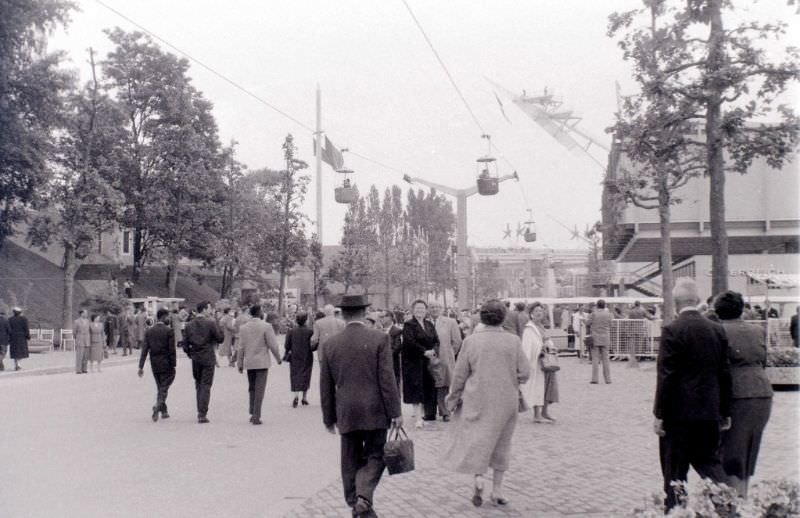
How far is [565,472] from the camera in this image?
8406 millimetres

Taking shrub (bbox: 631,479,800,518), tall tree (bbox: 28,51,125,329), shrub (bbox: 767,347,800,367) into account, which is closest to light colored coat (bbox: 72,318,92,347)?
tall tree (bbox: 28,51,125,329)

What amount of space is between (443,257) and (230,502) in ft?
230

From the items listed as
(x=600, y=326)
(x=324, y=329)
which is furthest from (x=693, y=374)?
(x=600, y=326)

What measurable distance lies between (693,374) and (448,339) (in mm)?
6794

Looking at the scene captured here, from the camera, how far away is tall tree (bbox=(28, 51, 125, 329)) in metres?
36.7

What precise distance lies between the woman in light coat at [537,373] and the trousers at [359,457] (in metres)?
5.72

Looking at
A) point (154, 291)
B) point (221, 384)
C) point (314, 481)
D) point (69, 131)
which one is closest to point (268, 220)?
point (154, 291)

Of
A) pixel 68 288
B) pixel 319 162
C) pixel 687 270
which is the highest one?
pixel 319 162

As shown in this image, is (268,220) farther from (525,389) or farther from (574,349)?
(525,389)

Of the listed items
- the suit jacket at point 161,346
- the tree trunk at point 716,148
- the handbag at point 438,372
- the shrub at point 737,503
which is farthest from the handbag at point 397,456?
the tree trunk at point 716,148

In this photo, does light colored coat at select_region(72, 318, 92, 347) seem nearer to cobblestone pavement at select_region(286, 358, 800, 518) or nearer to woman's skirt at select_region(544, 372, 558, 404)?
cobblestone pavement at select_region(286, 358, 800, 518)

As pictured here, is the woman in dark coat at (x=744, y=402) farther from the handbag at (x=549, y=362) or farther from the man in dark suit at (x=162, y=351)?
the man in dark suit at (x=162, y=351)

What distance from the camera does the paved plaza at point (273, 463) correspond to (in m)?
7.07

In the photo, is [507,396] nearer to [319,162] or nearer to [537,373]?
[537,373]
